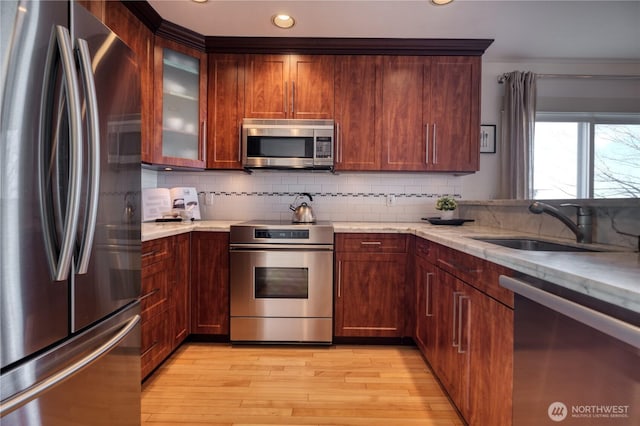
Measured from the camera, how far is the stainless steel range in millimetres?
2496

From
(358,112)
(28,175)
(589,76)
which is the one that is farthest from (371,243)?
(589,76)

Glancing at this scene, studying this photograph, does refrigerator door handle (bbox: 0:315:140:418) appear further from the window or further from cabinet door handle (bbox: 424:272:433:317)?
the window

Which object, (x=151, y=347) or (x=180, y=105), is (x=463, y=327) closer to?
(x=151, y=347)

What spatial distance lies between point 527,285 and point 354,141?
2021 mm

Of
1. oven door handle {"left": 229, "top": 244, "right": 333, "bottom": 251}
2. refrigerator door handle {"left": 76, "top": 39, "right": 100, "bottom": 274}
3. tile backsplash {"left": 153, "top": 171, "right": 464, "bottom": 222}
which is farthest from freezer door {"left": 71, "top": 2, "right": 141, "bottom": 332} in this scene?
tile backsplash {"left": 153, "top": 171, "right": 464, "bottom": 222}

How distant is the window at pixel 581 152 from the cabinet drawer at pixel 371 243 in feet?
5.30

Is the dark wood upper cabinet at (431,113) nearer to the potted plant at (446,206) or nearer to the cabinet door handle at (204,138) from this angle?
the potted plant at (446,206)

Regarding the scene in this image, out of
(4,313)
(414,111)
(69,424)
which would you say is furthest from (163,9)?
(69,424)

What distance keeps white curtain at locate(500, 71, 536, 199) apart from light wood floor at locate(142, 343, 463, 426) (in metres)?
1.81

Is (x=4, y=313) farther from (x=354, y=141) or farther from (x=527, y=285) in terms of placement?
(x=354, y=141)

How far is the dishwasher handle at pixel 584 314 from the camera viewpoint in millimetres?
666

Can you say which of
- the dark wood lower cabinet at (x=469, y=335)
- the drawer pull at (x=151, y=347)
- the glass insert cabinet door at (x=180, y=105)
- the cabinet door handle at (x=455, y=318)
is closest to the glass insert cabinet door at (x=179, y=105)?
the glass insert cabinet door at (x=180, y=105)

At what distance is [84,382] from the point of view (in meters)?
0.96

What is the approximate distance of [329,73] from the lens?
280 cm
